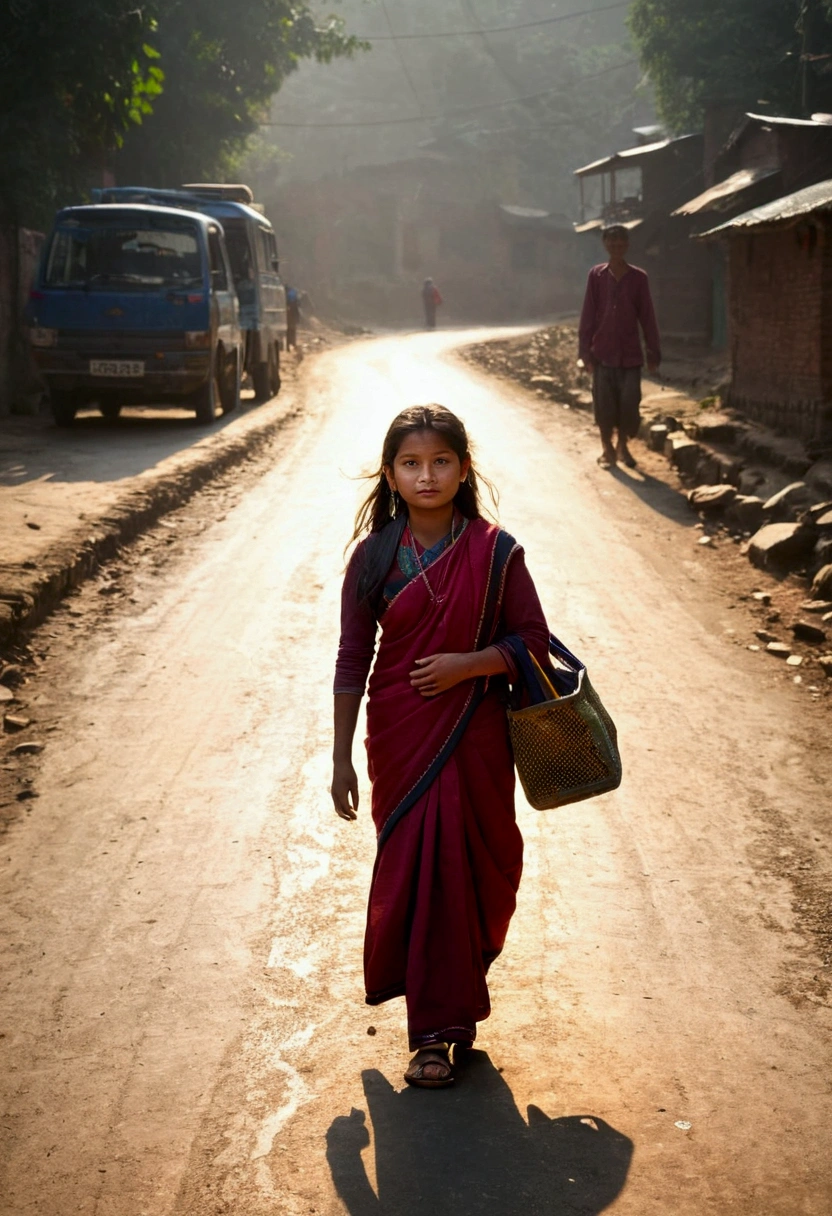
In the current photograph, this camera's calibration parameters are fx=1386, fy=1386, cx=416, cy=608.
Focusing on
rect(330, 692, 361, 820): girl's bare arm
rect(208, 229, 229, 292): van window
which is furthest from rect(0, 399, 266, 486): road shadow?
rect(330, 692, 361, 820): girl's bare arm

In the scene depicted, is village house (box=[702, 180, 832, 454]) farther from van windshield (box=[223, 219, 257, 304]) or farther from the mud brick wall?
van windshield (box=[223, 219, 257, 304])

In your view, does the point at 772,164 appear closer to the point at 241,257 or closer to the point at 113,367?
the point at 241,257

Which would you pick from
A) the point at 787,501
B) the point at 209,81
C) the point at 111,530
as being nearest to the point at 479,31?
the point at 209,81

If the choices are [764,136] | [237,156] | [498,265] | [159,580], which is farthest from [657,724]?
[498,265]

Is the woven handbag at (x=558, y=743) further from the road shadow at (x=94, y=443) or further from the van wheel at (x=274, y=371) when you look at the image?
the van wheel at (x=274, y=371)

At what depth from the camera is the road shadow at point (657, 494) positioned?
1039 centimetres

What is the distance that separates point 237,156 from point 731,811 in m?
29.9

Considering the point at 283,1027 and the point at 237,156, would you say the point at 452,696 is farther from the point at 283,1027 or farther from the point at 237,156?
the point at 237,156

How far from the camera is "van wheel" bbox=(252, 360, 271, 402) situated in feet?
59.7

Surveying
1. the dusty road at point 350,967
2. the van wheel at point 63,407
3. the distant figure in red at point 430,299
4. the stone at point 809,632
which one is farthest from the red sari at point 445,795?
the distant figure in red at point 430,299

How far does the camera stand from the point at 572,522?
989 cm

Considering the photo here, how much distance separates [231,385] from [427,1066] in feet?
45.3

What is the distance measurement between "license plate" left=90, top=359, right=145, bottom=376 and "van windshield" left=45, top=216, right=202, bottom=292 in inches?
31.1

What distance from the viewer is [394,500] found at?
10.8 feet
